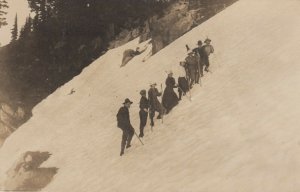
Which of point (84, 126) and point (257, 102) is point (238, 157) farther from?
point (84, 126)

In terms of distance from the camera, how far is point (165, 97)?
19.7 metres

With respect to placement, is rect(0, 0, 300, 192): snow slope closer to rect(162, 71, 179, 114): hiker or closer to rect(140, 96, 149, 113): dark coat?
rect(162, 71, 179, 114): hiker

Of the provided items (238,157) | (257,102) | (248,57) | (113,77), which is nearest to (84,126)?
(113,77)

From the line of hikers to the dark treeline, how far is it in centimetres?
1619

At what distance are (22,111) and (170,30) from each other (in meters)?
11.2

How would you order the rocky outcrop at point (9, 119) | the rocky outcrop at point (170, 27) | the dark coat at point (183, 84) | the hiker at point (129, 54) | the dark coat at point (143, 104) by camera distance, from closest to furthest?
the dark coat at point (143, 104) → the dark coat at point (183, 84) → the rocky outcrop at point (9, 119) → the rocky outcrop at point (170, 27) → the hiker at point (129, 54)

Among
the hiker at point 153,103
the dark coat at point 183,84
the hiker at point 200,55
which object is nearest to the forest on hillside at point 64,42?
the hiker at point 200,55

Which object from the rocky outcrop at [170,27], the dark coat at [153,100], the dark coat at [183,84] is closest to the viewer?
the dark coat at [153,100]

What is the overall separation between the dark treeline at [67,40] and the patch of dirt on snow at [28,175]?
583 inches

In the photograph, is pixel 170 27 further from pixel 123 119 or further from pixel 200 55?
pixel 123 119

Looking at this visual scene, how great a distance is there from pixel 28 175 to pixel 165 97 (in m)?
6.49

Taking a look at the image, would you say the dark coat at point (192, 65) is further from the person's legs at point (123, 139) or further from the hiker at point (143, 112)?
the person's legs at point (123, 139)

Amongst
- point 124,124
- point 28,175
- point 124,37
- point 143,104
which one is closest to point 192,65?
point 143,104

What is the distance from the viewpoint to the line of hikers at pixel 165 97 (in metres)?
17.8
